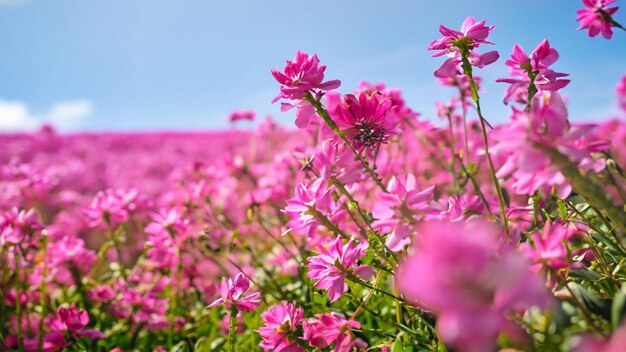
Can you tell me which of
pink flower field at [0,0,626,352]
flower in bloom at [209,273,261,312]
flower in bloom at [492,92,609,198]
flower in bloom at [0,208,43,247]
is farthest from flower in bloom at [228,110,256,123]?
flower in bloom at [492,92,609,198]

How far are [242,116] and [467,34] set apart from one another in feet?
5.66

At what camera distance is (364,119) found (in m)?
0.67

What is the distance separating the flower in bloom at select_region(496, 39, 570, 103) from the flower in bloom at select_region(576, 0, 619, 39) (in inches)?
4.1

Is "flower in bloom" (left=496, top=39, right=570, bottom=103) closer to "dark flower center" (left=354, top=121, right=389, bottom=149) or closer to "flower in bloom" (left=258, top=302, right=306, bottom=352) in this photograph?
"dark flower center" (left=354, top=121, right=389, bottom=149)

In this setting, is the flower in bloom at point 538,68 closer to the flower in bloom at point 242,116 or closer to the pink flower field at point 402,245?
the pink flower field at point 402,245

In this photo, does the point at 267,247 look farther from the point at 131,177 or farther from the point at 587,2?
the point at 131,177

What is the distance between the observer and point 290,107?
664 mm

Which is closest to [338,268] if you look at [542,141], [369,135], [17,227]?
[369,135]

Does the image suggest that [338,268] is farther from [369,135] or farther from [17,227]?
[17,227]

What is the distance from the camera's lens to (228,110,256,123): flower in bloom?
2260mm

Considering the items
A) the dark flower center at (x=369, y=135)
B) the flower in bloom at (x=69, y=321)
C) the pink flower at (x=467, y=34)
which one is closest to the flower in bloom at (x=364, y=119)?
the dark flower center at (x=369, y=135)

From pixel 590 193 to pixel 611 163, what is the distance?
527mm

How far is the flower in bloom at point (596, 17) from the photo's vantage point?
684 mm

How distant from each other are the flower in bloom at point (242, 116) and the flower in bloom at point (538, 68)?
1705mm
